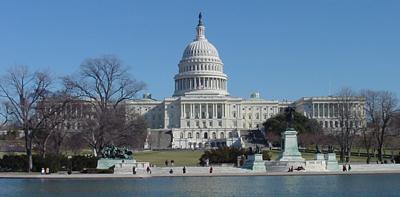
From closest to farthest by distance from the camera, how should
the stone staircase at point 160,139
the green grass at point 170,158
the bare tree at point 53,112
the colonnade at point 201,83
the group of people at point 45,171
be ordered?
the group of people at point 45,171, the bare tree at point 53,112, the green grass at point 170,158, the stone staircase at point 160,139, the colonnade at point 201,83

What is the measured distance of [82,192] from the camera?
34.7 m

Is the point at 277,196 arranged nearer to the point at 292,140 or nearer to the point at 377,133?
the point at 292,140

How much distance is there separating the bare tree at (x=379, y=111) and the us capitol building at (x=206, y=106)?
80.5 metres

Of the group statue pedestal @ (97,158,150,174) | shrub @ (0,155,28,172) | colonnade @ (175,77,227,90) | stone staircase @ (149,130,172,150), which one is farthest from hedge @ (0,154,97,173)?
colonnade @ (175,77,227,90)

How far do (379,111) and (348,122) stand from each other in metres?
4.46

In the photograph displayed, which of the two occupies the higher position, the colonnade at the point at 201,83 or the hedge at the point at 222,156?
the colonnade at the point at 201,83

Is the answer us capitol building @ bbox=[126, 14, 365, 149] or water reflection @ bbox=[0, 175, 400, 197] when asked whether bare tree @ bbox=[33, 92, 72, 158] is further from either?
us capitol building @ bbox=[126, 14, 365, 149]

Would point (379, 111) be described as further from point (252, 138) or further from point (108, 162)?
point (252, 138)

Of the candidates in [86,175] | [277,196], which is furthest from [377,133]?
[277,196]

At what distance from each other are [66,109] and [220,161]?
588 inches

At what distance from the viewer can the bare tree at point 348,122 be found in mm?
80500

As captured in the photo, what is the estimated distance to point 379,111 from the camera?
3246 inches

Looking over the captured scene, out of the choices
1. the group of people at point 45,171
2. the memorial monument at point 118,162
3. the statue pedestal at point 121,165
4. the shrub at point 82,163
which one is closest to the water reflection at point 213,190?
the group of people at point 45,171

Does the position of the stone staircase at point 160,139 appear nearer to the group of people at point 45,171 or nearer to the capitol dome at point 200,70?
the capitol dome at point 200,70
